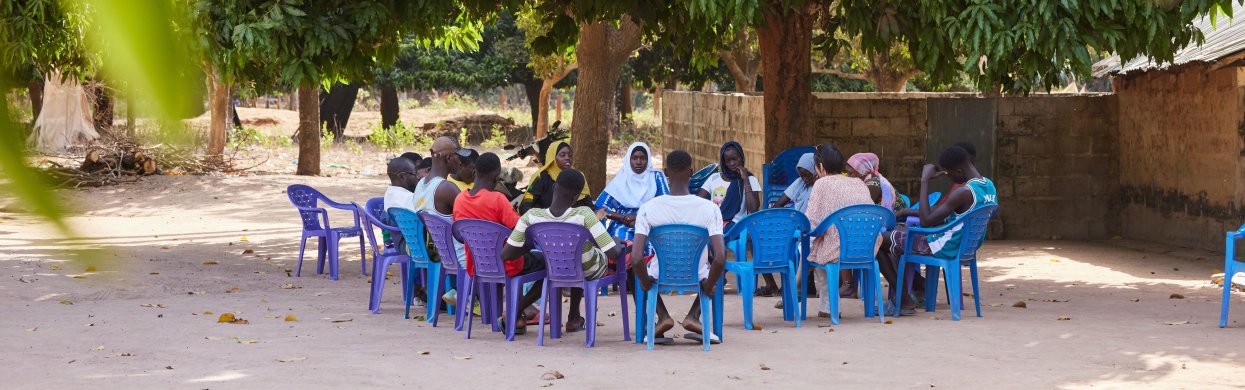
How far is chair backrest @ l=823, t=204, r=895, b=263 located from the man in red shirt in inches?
72.4

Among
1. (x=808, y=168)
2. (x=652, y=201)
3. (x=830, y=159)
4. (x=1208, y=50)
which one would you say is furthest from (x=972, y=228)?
(x=1208, y=50)

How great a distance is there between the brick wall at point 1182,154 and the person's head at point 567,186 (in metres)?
7.19

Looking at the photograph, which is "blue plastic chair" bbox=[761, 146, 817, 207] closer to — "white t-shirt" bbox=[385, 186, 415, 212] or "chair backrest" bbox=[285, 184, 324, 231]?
"white t-shirt" bbox=[385, 186, 415, 212]

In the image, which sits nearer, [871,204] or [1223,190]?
[871,204]

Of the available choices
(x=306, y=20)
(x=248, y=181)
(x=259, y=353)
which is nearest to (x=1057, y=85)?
(x=306, y=20)

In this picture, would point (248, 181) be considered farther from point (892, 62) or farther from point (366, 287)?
point (892, 62)

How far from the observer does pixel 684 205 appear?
6715 millimetres

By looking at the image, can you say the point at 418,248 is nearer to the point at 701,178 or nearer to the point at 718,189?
the point at 718,189

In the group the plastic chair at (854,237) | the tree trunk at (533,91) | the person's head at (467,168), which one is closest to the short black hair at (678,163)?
the plastic chair at (854,237)

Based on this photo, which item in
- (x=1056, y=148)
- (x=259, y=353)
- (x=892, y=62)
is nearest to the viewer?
(x=259, y=353)

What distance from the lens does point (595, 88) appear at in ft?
51.5

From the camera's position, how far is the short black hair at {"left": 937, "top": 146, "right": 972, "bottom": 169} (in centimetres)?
801

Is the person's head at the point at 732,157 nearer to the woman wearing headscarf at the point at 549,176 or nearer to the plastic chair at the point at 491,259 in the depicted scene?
the woman wearing headscarf at the point at 549,176

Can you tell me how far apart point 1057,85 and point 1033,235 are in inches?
194
